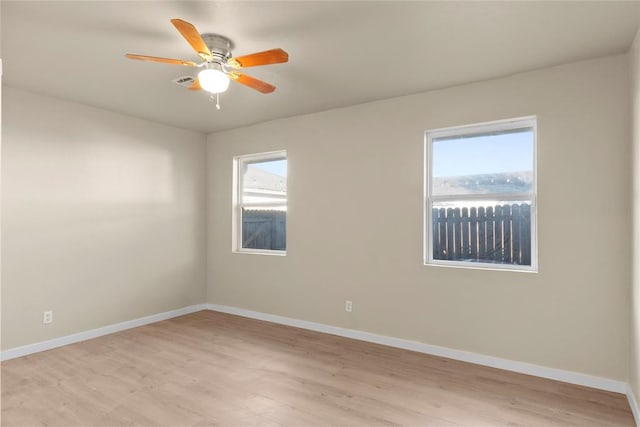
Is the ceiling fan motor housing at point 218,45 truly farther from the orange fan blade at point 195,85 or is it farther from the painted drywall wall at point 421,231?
the painted drywall wall at point 421,231

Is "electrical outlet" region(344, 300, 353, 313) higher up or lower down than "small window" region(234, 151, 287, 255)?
lower down

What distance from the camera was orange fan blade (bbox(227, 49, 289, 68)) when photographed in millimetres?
2282

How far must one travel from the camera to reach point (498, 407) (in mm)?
2586

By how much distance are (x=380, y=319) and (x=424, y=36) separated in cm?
267

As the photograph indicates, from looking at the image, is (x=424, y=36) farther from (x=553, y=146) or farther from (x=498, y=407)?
(x=498, y=407)

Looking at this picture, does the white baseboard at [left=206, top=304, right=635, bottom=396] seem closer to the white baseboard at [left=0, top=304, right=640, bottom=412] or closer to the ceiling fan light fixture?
the white baseboard at [left=0, top=304, right=640, bottom=412]

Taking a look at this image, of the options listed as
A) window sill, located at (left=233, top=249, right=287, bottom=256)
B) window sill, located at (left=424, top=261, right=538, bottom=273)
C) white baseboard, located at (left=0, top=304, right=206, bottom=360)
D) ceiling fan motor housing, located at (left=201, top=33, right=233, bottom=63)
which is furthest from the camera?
window sill, located at (left=233, top=249, right=287, bottom=256)

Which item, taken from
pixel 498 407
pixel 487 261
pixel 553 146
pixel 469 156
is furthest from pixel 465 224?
pixel 498 407

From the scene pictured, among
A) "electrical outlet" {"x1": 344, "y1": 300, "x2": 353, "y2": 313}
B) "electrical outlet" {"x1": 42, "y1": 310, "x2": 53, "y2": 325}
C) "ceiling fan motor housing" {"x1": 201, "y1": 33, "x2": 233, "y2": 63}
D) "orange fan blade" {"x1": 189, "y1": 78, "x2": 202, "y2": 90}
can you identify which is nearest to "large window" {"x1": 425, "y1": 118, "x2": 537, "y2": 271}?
"electrical outlet" {"x1": 344, "y1": 300, "x2": 353, "y2": 313}

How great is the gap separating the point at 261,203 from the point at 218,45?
262cm

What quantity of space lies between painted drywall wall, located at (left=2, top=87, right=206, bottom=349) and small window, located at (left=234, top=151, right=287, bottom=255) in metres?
0.61

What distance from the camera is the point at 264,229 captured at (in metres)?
4.99

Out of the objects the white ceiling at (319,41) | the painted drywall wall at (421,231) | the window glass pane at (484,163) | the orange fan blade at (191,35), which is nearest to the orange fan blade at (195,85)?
the white ceiling at (319,41)

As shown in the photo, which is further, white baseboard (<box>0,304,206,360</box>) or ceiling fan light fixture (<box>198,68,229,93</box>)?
white baseboard (<box>0,304,206,360</box>)
